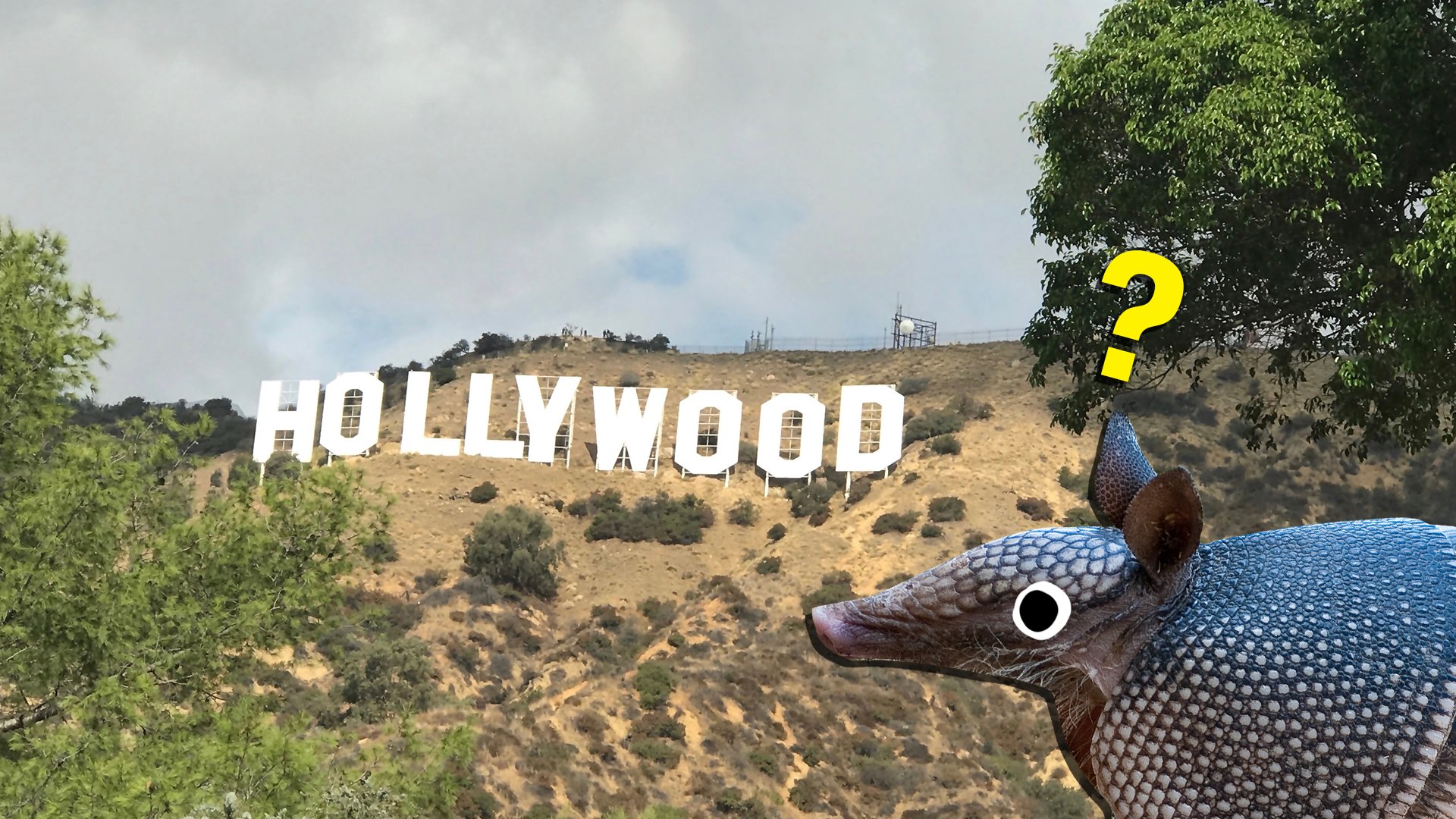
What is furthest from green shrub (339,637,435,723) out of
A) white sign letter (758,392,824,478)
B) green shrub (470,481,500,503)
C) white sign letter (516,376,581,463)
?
green shrub (470,481,500,503)

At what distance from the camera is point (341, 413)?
62000 mm

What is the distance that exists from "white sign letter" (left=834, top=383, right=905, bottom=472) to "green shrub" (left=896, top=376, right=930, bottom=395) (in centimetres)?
1433

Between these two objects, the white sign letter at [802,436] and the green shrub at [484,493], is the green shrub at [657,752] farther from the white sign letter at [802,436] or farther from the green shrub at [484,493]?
the green shrub at [484,493]

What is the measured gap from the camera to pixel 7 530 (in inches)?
575

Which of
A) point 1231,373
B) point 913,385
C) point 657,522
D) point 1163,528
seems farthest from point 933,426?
point 1163,528

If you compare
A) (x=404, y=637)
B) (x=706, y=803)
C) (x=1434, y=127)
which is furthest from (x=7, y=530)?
(x=404, y=637)

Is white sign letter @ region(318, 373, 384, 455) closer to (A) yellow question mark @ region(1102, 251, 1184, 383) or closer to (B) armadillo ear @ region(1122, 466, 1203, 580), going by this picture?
(A) yellow question mark @ region(1102, 251, 1184, 383)

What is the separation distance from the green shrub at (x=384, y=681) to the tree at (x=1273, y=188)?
25.1 meters

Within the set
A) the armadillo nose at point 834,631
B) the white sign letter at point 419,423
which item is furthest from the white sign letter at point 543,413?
the armadillo nose at point 834,631

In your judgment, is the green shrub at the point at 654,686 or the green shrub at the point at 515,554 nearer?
the green shrub at the point at 654,686

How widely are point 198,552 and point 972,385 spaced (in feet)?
180

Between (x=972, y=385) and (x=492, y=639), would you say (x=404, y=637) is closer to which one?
(x=492, y=639)

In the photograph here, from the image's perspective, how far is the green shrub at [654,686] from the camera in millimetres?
38031

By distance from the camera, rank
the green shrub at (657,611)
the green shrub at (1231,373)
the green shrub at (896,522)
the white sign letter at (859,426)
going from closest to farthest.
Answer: the green shrub at (657,611)
the green shrub at (896,522)
the white sign letter at (859,426)
the green shrub at (1231,373)
